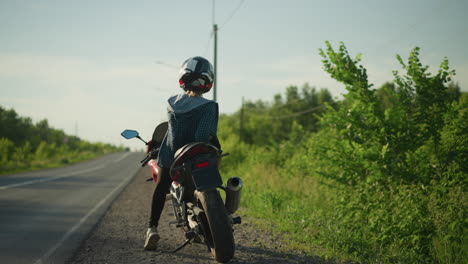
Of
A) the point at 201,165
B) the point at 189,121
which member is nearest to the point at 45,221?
the point at 189,121

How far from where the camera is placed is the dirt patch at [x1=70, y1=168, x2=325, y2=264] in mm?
4184

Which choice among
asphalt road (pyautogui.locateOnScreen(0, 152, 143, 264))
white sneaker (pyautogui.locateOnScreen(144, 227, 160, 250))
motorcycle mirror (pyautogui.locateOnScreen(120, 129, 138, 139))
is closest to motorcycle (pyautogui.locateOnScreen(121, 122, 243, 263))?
white sneaker (pyautogui.locateOnScreen(144, 227, 160, 250))

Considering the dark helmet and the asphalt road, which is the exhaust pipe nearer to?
the dark helmet

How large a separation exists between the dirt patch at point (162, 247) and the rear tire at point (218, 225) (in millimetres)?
621

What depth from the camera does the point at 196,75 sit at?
4184 millimetres

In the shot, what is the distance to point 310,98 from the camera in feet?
291

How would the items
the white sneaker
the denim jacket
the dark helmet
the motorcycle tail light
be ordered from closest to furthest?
the motorcycle tail light
the denim jacket
the dark helmet
the white sneaker

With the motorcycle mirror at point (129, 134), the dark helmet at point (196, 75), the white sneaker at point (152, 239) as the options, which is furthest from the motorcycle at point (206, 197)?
the motorcycle mirror at point (129, 134)

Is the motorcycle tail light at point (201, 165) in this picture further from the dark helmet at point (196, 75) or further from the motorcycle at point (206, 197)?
the dark helmet at point (196, 75)

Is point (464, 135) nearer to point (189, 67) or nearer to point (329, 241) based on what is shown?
point (329, 241)

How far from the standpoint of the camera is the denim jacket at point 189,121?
156 inches

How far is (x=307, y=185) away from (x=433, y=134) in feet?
14.5

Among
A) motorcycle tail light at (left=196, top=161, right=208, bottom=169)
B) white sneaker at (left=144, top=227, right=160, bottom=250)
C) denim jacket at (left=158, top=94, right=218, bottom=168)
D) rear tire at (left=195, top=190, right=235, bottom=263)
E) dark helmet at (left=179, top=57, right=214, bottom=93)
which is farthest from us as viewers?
white sneaker at (left=144, top=227, right=160, bottom=250)

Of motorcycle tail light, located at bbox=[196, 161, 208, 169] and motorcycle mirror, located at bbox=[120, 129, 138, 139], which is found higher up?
motorcycle mirror, located at bbox=[120, 129, 138, 139]
